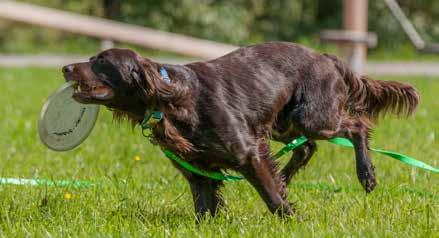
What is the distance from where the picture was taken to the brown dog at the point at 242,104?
4.63 meters

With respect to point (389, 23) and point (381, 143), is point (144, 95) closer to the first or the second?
point (381, 143)

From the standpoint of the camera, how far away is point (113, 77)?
4.60 meters

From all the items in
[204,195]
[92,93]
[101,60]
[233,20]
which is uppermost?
[101,60]

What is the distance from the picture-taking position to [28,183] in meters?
5.76

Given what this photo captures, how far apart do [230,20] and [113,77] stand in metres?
19.7

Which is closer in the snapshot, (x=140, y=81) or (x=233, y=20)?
(x=140, y=81)

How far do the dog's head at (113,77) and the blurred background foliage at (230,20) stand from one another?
60.6 ft

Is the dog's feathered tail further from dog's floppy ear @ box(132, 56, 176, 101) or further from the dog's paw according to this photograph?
dog's floppy ear @ box(132, 56, 176, 101)

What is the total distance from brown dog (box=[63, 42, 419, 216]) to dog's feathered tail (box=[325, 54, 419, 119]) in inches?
0.4

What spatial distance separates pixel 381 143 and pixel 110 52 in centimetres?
430

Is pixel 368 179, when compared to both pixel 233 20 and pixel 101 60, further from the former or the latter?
pixel 233 20

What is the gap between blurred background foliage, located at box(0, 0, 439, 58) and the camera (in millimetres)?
23844

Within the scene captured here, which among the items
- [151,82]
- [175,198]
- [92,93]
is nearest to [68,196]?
[175,198]

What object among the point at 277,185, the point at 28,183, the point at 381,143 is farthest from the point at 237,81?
the point at 381,143
